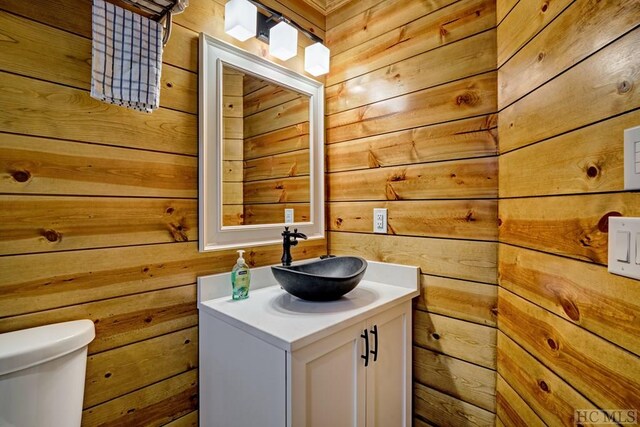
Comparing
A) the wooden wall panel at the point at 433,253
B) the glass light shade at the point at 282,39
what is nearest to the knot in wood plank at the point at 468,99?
the wooden wall panel at the point at 433,253

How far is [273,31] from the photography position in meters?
1.48

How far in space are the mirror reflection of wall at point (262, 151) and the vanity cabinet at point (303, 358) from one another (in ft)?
1.10

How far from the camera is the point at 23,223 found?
0.89 metres

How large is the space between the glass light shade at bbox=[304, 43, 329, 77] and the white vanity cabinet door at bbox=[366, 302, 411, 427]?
51.8 inches

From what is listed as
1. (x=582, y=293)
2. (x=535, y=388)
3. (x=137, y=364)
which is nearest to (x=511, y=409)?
(x=535, y=388)

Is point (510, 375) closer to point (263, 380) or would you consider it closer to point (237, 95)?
point (263, 380)

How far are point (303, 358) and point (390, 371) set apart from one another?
1.82 feet

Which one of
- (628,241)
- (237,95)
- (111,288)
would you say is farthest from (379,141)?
(111,288)

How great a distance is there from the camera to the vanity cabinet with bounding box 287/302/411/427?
93cm

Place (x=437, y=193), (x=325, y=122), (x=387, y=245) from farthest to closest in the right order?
1. (x=325, y=122)
2. (x=387, y=245)
3. (x=437, y=193)

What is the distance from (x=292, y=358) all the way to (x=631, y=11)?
3.74 feet

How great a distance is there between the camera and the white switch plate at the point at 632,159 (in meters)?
0.60

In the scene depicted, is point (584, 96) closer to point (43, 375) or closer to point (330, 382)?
point (330, 382)

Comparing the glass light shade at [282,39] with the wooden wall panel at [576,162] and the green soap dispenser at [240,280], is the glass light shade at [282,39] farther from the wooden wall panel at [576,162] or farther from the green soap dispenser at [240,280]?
the wooden wall panel at [576,162]
